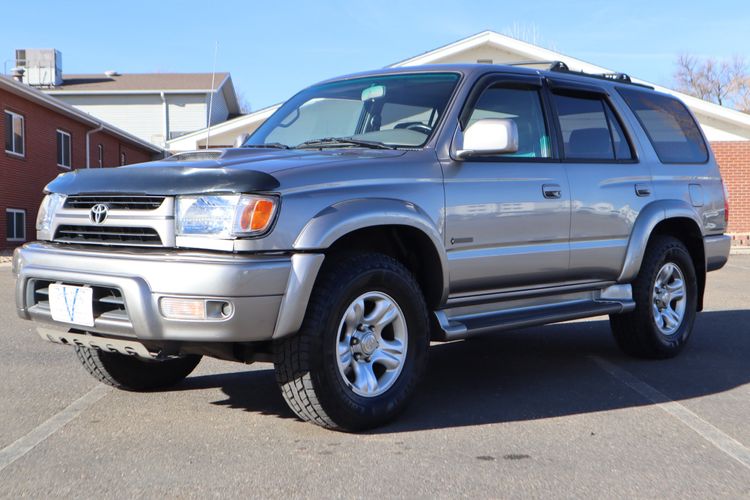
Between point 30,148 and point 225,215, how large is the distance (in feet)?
66.3

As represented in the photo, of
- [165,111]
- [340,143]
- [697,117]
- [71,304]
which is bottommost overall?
[71,304]

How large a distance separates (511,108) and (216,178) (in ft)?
7.45

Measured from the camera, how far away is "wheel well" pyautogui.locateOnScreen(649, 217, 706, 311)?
6504 mm

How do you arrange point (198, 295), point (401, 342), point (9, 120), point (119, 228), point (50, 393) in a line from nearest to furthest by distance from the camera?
point (198, 295)
point (119, 228)
point (401, 342)
point (50, 393)
point (9, 120)

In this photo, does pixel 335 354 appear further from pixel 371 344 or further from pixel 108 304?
pixel 108 304

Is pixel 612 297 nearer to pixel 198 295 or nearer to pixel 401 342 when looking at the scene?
pixel 401 342

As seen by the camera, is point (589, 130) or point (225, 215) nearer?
point (225, 215)

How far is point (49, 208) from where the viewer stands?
4492 mm

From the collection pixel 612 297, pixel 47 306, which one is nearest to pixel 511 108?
pixel 612 297

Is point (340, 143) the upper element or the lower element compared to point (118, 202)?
upper

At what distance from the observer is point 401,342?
4.39m

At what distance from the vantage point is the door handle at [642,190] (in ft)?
19.7

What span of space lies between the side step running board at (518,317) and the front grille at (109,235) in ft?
5.23

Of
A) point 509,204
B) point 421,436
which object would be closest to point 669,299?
point 509,204
